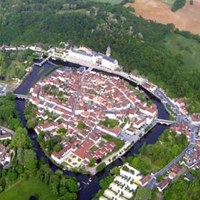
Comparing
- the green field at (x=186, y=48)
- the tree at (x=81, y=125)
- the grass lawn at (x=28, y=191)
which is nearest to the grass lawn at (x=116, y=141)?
the tree at (x=81, y=125)

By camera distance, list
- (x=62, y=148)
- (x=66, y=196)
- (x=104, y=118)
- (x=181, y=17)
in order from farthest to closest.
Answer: (x=181, y=17) → (x=104, y=118) → (x=62, y=148) → (x=66, y=196)

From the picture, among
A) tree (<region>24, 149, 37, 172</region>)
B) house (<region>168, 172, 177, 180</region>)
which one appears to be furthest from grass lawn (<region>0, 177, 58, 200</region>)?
house (<region>168, 172, 177, 180</region>)

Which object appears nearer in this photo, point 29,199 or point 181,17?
point 29,199

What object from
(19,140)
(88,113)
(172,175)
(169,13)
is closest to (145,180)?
(172,175)

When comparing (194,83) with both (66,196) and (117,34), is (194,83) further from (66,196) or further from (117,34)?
(66,196)

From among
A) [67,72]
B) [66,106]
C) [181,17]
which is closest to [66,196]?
[66,106]

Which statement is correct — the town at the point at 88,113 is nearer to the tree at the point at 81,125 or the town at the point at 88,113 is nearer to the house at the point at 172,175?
the tree at the point at 81,125
